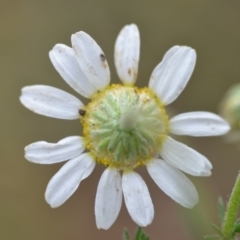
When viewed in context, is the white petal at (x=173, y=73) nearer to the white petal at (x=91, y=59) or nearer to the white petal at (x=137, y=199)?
the white petal at (x=91, y=59)

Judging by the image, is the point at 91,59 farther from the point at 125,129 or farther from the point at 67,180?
the point at 67,180

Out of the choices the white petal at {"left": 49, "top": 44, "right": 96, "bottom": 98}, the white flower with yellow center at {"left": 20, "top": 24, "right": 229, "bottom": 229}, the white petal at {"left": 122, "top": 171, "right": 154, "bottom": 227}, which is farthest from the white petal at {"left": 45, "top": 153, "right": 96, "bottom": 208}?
the white petal at {"left": 49, "top": 44, "right": 96, "bottom": 98}

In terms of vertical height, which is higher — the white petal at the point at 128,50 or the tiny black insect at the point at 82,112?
the white petal at the point at 128,50

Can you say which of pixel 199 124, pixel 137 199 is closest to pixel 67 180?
pixel 137 199

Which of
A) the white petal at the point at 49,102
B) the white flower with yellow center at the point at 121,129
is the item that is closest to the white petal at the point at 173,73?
the white flower with yellow center at the point at 121,129

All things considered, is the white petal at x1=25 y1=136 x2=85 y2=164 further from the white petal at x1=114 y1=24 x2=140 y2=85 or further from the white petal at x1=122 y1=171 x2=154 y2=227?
the white petal at x1=114 y1=24 x2=140 y2=85

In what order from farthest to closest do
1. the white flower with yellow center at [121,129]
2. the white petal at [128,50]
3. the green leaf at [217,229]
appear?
the white petal at [128,50] → the white flower with yellow center at [121,129] → the green leaf at [217,229]
